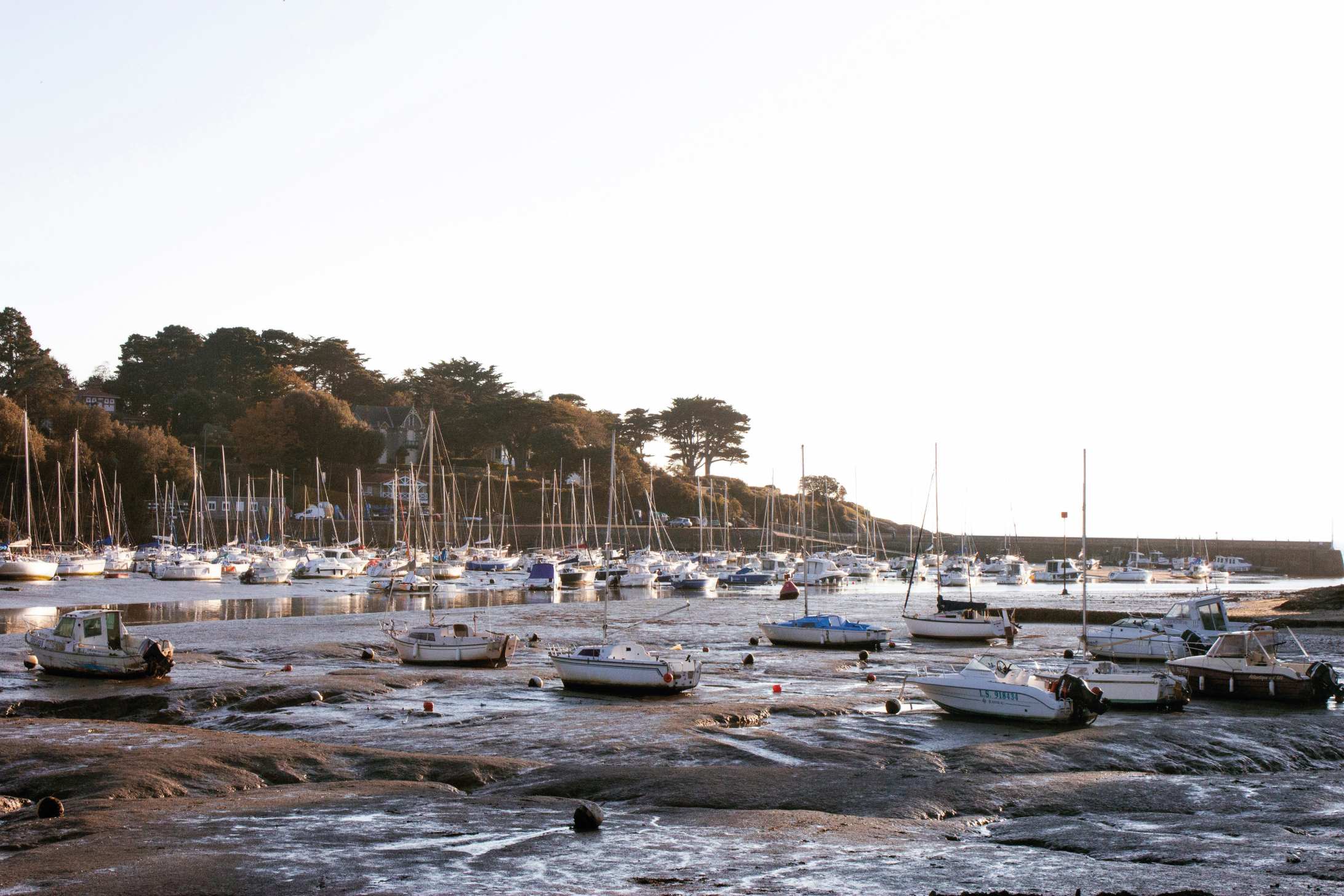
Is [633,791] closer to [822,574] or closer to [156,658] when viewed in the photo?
[156,658]

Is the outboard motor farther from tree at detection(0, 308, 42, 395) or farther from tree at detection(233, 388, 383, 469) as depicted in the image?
tree at detection(0, 308, 42, 395)

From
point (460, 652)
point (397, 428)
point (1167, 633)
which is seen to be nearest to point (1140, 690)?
point (1167, 633)

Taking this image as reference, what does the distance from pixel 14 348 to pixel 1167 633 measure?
13901 cm

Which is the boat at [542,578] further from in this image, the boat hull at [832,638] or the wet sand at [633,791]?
the wet sand at [633,791]

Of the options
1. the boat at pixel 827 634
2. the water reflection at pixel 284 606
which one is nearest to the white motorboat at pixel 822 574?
the water reflection at pixel 284 606

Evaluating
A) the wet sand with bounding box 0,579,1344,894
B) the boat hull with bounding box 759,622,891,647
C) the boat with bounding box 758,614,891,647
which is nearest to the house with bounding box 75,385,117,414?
the boat with bounding box 758,614,891,647

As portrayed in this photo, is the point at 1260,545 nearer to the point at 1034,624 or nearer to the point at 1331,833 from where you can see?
the point at 1034,624

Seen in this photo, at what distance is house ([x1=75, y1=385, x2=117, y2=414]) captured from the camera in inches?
5969

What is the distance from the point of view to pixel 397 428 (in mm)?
155625

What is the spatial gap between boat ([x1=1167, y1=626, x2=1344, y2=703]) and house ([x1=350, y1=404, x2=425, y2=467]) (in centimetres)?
12620

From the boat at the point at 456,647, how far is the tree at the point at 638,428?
133 metres

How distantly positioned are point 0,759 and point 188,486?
11096cm

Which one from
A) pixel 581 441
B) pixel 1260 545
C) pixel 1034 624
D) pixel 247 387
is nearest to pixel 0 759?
pixel 1034 624

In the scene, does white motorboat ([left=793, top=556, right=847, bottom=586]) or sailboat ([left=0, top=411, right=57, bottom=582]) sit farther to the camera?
white motorboat ([left=793, top=556, right=847, bottom=586])
